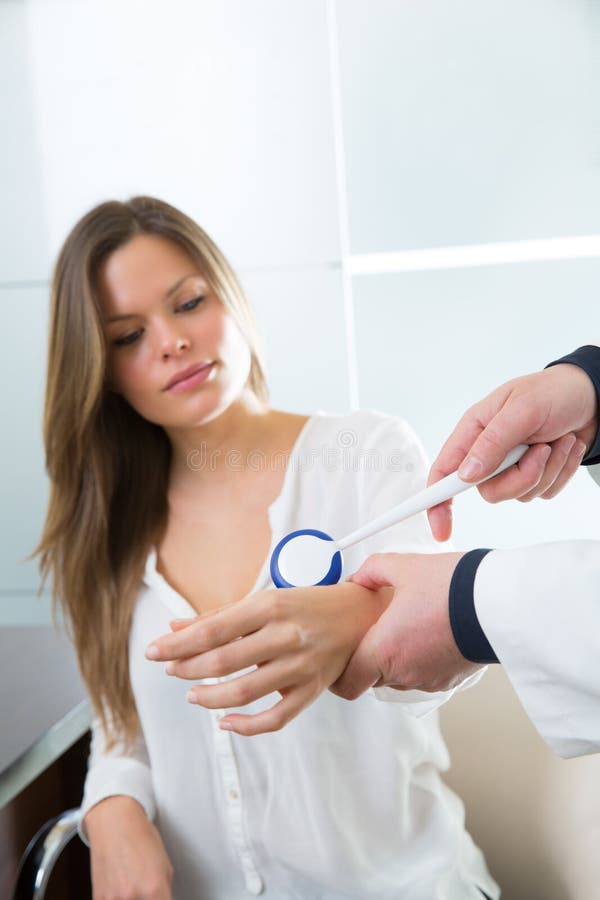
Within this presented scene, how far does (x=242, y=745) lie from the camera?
76cm

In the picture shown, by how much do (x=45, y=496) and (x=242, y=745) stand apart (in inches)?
31.9

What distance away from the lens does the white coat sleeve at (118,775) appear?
772 mm

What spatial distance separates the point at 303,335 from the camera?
1216 millimetres

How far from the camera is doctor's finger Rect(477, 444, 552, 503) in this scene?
0.53 m

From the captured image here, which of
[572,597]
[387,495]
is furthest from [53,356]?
[572,597]

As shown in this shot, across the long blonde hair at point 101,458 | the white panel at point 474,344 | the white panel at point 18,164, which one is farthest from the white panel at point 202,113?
the long blonde hair at point 101,458

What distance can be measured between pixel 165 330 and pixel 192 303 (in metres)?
0.05

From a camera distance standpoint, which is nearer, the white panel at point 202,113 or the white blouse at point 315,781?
the white blouse at point 315,781

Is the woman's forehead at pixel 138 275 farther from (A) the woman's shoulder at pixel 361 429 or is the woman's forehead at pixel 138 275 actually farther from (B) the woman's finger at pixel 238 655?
(B) the woman's finger at pixel 238 655

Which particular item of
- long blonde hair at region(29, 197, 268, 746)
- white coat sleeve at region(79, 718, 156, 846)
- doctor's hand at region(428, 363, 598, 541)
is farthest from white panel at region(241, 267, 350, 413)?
doctor's hand at region(428, 363, 598, 541)

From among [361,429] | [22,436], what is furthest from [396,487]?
[22,436]

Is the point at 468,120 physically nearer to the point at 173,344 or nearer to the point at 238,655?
the point at 173,344

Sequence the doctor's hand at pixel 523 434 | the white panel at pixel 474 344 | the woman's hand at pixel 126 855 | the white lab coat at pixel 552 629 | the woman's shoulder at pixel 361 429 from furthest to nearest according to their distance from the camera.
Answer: the white panel at pixel 474 344 → the woman's shoulder at pixel 361 429 → the woman's hand at pixel 126 855 → the doctor's hand at pixel 523 434 → the white lab coat at pixel 552 629

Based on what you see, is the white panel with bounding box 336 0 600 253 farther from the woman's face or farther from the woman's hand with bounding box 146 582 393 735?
the woman's hand with bounding box 146 582 393 735
